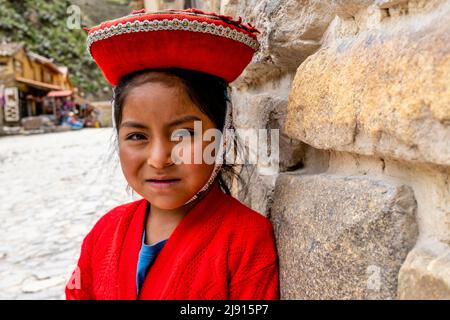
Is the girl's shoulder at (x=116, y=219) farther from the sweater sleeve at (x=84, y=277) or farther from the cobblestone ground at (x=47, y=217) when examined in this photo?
the cobblestone ground at (x=47, y=217)

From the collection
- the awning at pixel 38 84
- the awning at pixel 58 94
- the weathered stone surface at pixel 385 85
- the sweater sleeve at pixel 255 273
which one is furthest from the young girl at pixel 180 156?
the awning at pixel 58 94

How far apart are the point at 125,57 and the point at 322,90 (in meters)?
0.47

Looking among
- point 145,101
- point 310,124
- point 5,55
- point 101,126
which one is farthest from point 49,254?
point 101,126

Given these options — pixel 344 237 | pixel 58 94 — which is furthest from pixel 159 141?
pixel 58 94

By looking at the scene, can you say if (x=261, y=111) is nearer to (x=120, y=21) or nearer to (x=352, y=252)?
(x=120, y=21)

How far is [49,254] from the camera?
281 cm

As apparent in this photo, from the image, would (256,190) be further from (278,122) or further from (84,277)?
(84,277)

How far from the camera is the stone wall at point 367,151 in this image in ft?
1.65

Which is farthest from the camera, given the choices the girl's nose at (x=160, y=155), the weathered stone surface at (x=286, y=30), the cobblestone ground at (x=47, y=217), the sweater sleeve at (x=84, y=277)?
the cobblestone ground at (x=47, y=217)

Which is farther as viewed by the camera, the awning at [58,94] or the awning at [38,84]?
the awning at [58,94]

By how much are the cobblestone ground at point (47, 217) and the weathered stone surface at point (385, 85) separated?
30.8 inches

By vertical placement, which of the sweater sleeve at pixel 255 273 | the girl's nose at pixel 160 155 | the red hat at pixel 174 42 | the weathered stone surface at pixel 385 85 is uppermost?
the red hat at pixel 174 42

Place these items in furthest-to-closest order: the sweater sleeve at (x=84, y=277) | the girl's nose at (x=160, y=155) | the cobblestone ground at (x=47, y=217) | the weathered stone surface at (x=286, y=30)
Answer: the cobblestone ground at (x=47, y=217) → the sweater sleeve at (x=84, y=277) → the girl's nose at (x=160, y=155) → the weathered stone surface at (x=286, y=30)

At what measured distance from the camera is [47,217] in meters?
3.76
